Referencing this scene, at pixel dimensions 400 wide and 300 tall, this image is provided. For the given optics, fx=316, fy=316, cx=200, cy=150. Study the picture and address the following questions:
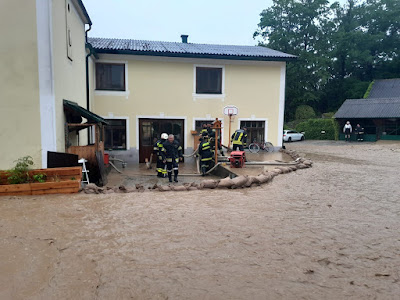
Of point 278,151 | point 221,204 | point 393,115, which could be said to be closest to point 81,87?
point 221,204

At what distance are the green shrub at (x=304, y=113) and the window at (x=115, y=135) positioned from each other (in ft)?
101

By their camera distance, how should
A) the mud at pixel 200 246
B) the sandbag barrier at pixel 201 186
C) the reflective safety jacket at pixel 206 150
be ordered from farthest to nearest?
the reflective safety jacket at pixel 206 150 < the sandbag barrier at pixel 201 186 < the mud at pixel 200 246

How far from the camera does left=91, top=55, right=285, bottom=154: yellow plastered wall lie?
15.2 metres

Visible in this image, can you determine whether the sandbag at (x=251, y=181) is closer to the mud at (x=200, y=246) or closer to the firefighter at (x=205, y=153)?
the mud at (x=200, y=246)

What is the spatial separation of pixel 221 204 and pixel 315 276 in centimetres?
330

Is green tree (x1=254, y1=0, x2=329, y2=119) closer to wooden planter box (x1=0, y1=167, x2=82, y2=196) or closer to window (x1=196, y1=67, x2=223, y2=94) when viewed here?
Result: window (x1=196, y1=67, x2=223, y2=94)

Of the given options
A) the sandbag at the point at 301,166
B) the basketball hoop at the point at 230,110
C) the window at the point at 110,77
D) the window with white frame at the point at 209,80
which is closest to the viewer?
the sandbag at the point at 301,166

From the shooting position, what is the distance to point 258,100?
16438 millimetres

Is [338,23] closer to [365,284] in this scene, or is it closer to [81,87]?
[81,87]

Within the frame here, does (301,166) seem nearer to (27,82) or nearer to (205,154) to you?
(205,154)

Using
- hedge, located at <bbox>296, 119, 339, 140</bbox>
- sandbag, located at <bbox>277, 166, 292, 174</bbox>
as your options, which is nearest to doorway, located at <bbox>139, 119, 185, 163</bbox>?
sandbag, located at <bbox>277, 166, 292, 174</bbox>

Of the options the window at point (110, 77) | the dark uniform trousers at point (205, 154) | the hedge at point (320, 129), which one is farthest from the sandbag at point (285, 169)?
the hedge at point (320, 129)

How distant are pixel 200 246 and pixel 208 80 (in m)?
12.6

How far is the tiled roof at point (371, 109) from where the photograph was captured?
96.5 ft
